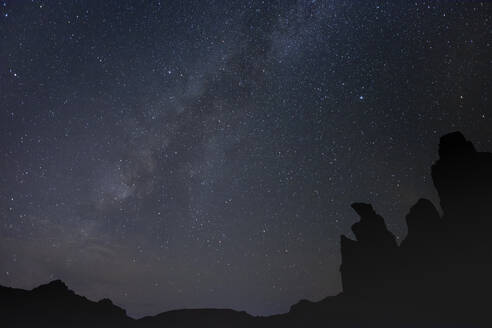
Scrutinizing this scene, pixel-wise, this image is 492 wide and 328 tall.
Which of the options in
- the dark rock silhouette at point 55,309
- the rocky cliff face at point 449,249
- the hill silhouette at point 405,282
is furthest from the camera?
the dark rock silhouette at point 55,309

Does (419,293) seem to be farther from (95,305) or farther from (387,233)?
(95,305)

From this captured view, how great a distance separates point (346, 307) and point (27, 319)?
55.6m

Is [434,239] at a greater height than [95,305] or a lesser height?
greater

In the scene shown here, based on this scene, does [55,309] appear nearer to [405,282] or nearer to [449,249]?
[405,282]

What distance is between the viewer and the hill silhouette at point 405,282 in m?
41.2

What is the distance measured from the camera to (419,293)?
47.4 meters

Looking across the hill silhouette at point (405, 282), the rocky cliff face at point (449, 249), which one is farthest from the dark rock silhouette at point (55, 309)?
the rocky cliff face at point (449, 249)

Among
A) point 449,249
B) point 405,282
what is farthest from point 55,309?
point 449,249

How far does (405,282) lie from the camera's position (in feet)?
161

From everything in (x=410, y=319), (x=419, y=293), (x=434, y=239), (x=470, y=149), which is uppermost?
(x=470, y=149)

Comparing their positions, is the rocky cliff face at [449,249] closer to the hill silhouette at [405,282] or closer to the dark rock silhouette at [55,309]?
the hill silhouette at [405,282]

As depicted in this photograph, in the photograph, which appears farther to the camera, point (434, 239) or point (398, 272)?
point (398, 272)

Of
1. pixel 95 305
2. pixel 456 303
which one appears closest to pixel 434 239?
pixel 456 303

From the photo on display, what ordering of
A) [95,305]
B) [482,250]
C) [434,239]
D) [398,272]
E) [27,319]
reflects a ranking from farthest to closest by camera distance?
[95,305]
[27,319]
[398,272]
[434,239]
[482,250]
